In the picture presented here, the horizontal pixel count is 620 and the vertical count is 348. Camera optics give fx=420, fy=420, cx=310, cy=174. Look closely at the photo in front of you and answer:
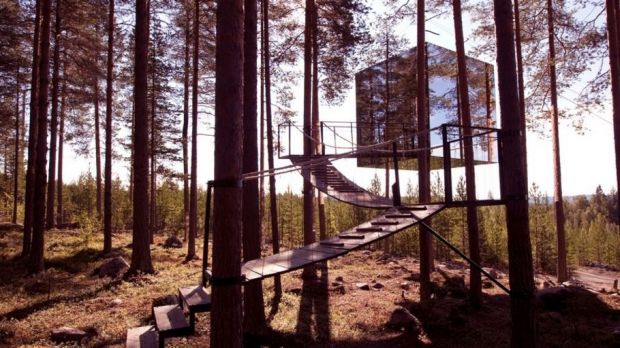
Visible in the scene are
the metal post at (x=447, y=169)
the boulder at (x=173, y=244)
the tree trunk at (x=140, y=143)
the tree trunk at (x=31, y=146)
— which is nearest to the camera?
the metal post at (x=447, y=169)

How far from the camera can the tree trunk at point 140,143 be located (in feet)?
35.9

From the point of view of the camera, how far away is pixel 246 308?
7117 mm

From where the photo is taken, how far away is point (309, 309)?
934 cm

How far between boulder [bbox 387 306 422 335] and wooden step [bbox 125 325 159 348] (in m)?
4.96

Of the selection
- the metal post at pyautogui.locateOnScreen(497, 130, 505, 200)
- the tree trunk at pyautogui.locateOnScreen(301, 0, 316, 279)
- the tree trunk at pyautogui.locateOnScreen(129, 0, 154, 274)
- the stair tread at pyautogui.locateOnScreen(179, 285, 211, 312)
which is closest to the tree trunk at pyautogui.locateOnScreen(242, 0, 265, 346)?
the stair tread at pyautogui.locateOnScreen(179, 285, 211, 312)

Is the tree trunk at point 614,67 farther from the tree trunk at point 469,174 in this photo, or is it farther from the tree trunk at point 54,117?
the tree trunk at point 54,117

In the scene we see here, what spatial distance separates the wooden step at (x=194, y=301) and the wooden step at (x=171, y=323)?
0.08m

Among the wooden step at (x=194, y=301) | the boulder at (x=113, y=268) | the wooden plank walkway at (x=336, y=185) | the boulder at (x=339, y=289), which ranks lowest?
the boulder at (x=339, y=289)

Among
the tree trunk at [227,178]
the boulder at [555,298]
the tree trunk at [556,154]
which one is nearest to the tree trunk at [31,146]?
the tree trunk at [227,178]

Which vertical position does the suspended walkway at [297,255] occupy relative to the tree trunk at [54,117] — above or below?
below

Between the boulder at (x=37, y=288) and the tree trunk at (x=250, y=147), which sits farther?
the boulder at (x=37, y=288)

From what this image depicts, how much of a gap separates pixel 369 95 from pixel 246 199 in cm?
1144

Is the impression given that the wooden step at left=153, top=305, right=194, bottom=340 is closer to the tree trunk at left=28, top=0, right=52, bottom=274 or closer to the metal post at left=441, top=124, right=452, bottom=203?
the metal post at left=441, top=124, right=452, bottom=203

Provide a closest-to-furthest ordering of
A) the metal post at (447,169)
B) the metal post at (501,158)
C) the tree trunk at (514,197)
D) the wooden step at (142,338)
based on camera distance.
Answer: the wooden step at (142,338) → the tree trunk at (514,197) → the metal post at (447,169) → the metal post at (501,158)
